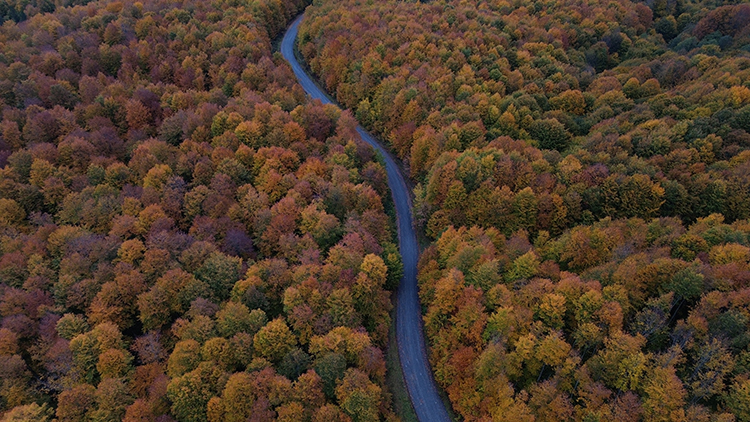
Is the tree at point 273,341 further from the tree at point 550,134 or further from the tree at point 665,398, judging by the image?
the tree at point 550,134

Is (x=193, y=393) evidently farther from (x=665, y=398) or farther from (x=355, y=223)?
(x=665, y=398)

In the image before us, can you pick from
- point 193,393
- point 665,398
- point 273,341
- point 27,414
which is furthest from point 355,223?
point 27,414

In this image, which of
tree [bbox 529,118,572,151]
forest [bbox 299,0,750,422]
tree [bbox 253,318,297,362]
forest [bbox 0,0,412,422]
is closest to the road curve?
forest [bbox 299,0,750,422]

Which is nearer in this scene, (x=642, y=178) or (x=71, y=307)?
(x=71, y=307)

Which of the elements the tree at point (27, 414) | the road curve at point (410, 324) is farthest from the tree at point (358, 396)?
the tree at point (27, 414)

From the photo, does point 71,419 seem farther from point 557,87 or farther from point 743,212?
point 557,87

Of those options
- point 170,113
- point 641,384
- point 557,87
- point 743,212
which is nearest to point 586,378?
point 641,384
